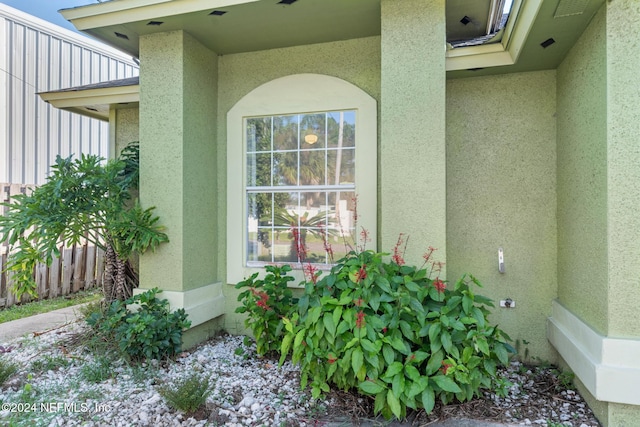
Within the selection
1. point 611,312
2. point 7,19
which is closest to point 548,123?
point 611,312

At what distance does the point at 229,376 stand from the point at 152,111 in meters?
3.51

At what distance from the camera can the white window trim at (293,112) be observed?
4.91 m

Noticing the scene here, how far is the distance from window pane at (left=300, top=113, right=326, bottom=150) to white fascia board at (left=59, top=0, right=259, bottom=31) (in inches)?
66.9

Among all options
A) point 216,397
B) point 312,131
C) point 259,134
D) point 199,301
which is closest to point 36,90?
point 259,134

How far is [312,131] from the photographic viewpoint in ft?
17.3

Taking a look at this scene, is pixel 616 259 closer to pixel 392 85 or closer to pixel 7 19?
pixel 392 85

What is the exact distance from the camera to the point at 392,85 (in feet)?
13.7

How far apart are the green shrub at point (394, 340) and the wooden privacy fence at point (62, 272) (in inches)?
257

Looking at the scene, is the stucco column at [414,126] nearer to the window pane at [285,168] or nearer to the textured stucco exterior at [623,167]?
the textured stucco exterior at [623,167]

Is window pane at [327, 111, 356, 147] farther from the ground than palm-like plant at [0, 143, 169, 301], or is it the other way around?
window pane at [327, 111, 356, 147]

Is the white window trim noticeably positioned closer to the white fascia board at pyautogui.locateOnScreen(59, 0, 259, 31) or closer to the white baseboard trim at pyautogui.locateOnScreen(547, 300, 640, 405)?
the white fascia board at pyautogui.locateOnScreen(59, 0, 259, 31)

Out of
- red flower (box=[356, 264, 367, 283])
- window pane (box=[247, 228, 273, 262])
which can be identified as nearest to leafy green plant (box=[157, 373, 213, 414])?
red flower (box=[356, 264, 367, 283])

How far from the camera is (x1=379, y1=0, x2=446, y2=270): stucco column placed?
404 centimetres

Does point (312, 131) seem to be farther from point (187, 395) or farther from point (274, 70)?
point (187, 395)
